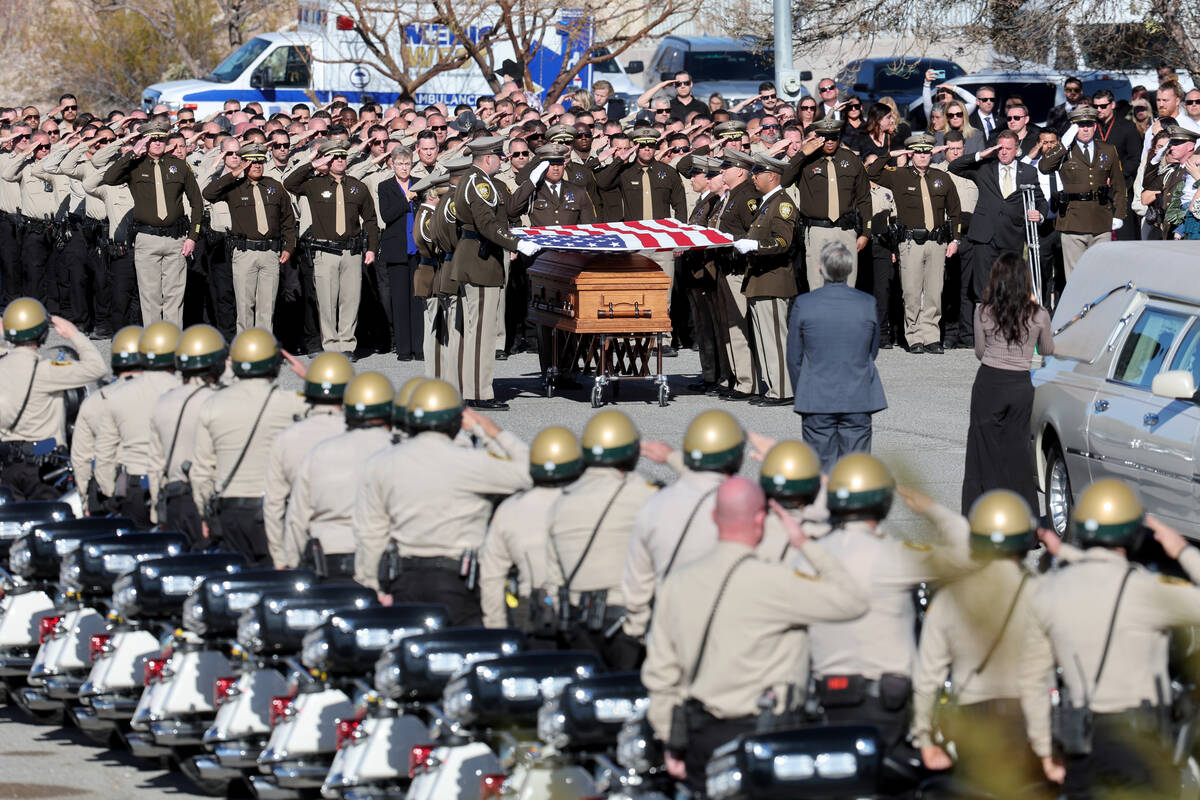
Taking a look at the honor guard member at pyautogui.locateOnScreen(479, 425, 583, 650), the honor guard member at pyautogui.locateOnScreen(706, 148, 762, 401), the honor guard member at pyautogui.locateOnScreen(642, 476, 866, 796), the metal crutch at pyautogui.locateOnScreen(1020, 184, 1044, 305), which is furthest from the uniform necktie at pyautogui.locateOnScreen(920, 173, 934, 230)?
the honor guard member at pyautogui.locateOnScreen(642, 476, 866, 796)

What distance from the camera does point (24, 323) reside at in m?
11.9

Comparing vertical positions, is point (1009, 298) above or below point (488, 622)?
above

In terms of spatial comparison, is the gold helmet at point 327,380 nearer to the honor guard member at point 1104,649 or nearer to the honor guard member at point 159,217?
the honor guard member at point 1104,649

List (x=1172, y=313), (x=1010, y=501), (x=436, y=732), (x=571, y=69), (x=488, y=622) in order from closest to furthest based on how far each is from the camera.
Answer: (x=1010, y=501)
(x=436, y=732)
(x=488, y=622)
(x=1172, y=313)
(x=571, y=69)

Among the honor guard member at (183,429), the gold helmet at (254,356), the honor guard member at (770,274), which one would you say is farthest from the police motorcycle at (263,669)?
the honor guard member at (770,274)

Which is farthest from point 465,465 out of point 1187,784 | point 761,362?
point 761,362

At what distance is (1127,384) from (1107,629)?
194 inches

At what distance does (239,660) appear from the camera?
8.59 meters

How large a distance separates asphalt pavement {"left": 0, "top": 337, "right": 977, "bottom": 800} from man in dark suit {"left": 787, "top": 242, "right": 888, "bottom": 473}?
0.41m

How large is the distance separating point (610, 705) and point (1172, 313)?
5.45 m

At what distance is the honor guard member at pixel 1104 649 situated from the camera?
21.5 ft

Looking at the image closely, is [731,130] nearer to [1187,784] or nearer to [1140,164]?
[1140,164]

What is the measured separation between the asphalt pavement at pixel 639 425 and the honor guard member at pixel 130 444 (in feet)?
4.32

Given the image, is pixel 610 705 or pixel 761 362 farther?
pixel 761 362
